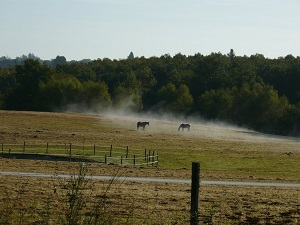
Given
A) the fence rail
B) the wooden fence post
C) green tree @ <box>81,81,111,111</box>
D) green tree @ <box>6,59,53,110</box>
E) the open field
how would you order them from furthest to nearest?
green tree @ <box>81,81,111,111</box> → green tree @ <box>6,59,53,110</box> → the fence rail → the open field → the wooden fence post

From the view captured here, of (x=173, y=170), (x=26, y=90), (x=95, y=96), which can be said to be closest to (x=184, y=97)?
(x=95, y=96)

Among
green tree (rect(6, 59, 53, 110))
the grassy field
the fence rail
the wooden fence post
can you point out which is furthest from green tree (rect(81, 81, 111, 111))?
the wooden fence post

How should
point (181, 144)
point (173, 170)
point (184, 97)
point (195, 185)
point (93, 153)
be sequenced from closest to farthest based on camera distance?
point (195, 185)
point (173, 170)
point (93, 153)
point (181, 144)
point (184, 97)

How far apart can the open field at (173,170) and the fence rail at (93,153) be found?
235 centimetres

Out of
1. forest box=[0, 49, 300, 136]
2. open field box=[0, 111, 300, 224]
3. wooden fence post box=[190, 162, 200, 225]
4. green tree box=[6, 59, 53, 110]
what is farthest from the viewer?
green tree box=[6, 59, 53, 110]

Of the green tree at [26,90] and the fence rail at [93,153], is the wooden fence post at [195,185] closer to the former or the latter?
the fence rail at [93,153]

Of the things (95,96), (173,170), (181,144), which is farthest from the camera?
(95,96)

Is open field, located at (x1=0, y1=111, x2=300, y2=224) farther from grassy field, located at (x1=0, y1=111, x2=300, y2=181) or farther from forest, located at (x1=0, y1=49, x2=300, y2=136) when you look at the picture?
forest, located at (x1=0, y1=49, x2=300, y2=136)

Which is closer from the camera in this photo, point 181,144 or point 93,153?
point 93,153

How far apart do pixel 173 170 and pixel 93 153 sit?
1796 cm

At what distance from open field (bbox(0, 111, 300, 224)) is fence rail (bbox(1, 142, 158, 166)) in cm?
235

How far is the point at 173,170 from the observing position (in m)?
53.1

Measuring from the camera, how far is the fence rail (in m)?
A: 61.4

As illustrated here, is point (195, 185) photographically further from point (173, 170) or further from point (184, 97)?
point (184, 97)
